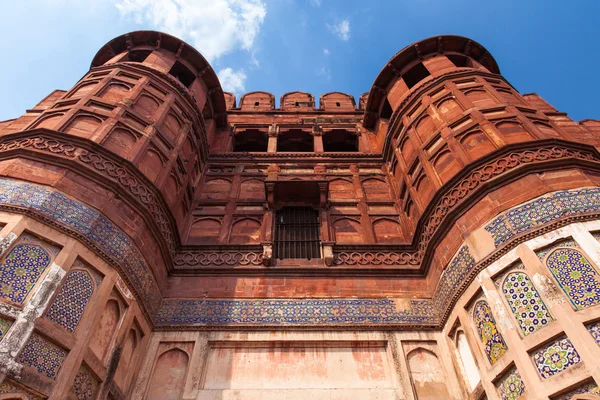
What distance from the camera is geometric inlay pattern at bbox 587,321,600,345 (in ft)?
17.6

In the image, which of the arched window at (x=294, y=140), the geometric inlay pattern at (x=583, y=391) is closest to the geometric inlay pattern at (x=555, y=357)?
the geometric inlay pattern at (x=583, y=391)

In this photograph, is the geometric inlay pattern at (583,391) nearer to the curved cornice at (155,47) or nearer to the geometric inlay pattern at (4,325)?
the geometric inlay pattern at (4,325)

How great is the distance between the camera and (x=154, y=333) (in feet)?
26.5

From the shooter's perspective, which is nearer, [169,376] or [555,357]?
[555,357]

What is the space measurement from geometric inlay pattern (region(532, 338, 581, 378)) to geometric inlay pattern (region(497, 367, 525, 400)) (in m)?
0.37

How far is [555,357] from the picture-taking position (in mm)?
5598

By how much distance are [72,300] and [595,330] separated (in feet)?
22.7

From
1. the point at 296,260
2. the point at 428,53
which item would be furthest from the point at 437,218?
the point at 428,53

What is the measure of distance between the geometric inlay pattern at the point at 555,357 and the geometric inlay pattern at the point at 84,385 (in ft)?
19.9

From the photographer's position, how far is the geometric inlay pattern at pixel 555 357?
5449mm

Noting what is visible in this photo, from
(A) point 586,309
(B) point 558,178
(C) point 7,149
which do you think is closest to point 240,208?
(C) point 7,149

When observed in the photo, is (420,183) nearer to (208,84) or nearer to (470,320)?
(470,320)

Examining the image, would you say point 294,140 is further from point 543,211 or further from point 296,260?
point 543,211

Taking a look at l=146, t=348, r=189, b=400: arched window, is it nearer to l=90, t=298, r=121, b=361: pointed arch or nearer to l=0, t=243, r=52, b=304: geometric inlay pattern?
l=90, t=298, r=121, b=361: pointed arch
